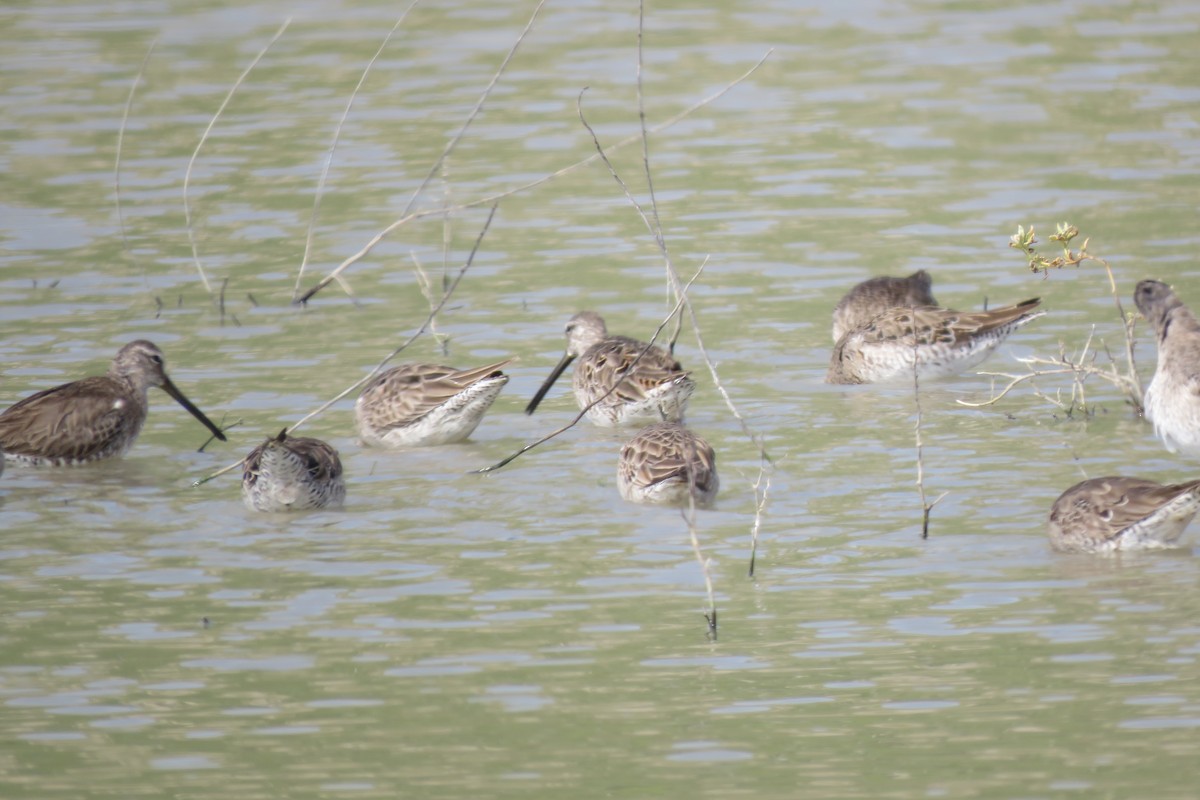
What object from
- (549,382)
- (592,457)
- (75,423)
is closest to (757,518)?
(592,457)

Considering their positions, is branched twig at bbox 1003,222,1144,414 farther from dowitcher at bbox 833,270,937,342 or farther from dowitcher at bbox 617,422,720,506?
dowitcher at bbox 833,270,937,342

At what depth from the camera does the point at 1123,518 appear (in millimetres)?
10148

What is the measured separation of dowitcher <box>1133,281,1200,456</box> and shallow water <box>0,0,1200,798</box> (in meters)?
0.80

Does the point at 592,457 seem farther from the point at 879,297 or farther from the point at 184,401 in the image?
the point at 879,297

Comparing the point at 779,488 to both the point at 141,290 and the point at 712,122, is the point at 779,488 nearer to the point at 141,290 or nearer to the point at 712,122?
the point at 141,290

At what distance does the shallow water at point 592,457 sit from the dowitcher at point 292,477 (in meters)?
0.18

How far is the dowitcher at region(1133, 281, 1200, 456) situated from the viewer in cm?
1080

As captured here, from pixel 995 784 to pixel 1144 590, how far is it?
2182 millimetres

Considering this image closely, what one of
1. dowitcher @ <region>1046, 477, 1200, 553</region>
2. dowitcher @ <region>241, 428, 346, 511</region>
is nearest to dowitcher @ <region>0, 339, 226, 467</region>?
dowitcher @ <region>241, 428, 346, 511</region>

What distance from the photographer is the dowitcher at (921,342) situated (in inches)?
571

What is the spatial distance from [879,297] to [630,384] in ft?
8.78

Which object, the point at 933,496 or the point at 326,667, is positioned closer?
the point at 326,667

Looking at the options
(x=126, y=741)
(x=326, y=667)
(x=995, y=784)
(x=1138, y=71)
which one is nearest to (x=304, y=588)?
(x=326, y=667)

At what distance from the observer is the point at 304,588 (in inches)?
407
